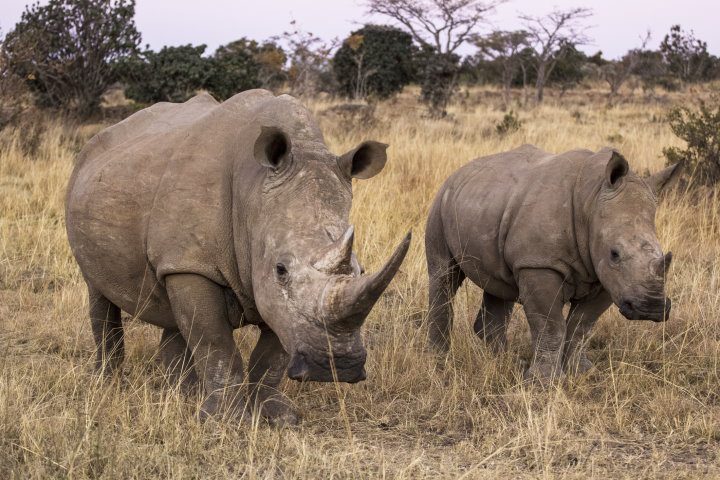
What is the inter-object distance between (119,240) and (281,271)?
3.63 feet

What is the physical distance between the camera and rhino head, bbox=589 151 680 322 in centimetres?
508

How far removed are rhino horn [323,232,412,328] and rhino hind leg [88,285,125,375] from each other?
2055 millimetres

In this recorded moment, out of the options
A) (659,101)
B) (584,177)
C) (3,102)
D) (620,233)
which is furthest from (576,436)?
(659,101)

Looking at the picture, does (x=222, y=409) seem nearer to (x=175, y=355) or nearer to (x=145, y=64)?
(x=175, y=355)

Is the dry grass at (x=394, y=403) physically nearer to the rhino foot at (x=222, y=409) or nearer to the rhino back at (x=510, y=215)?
the rhino foot at (x=222, y=409)

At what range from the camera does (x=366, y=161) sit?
164 inches

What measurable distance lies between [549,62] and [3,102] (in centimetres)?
2381

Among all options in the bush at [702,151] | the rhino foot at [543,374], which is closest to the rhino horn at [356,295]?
the rhino foot at [543,374]

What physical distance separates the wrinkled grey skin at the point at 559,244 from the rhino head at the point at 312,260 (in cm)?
162

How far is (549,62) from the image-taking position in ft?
110

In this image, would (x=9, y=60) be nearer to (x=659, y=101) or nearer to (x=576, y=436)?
(x=576, y=436)

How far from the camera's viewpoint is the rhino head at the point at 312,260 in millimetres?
3586

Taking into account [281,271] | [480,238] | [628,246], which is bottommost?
[480,238]

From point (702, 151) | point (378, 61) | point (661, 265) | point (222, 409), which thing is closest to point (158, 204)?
point (222, 409)
